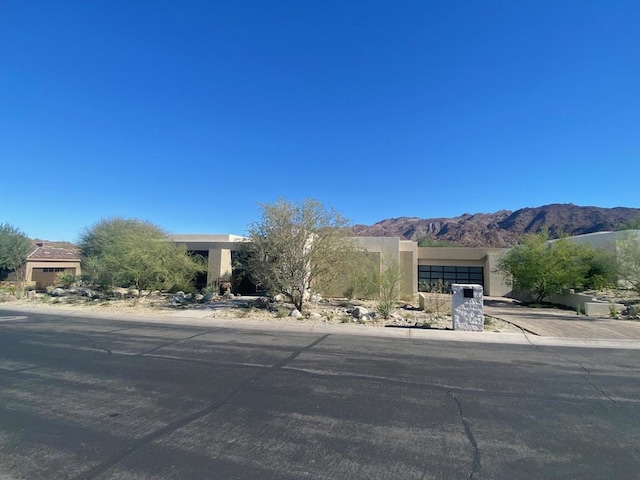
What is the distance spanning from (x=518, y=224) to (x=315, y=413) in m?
120

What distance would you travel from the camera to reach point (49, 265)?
1427 inches

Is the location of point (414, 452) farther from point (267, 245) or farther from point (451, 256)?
point (451, 256)

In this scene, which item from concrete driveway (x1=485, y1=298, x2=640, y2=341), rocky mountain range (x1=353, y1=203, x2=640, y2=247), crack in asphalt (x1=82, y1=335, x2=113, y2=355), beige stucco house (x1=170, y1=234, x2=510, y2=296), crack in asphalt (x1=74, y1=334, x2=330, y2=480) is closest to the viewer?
crack in asphalt (x1=74, y1=334, x2=330, y2=480)

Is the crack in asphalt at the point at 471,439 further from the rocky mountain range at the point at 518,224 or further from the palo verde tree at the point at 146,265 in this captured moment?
the rocky mountain range at the point at 518,224

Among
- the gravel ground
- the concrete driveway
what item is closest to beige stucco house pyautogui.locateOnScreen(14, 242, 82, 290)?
the gravel ground

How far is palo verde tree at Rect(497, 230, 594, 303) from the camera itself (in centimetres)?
2359

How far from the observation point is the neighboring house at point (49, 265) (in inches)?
1283

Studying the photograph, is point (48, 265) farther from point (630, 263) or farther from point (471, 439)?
point (630, 263)

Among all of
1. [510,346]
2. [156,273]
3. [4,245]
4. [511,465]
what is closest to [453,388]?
[511,465]

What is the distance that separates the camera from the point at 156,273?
879 inches

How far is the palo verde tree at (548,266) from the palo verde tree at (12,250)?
4046cm

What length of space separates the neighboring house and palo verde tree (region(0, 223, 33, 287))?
2.15 ft

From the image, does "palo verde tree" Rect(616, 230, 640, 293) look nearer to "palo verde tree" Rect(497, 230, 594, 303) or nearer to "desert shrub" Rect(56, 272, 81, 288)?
"palo verde tree" Rect(497, 230, 594, 303)

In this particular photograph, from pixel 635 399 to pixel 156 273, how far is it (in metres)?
21.9
